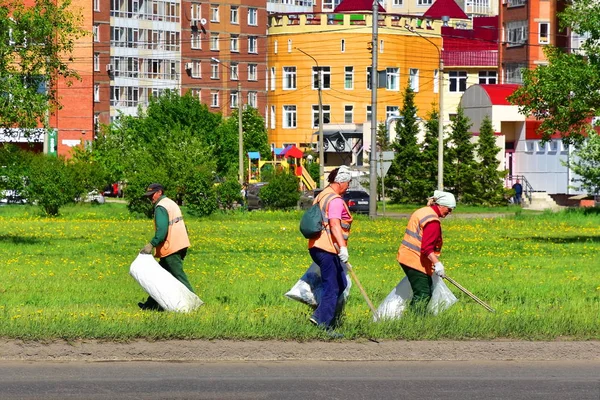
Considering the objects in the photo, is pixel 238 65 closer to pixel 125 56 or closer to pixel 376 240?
pixel 125 56

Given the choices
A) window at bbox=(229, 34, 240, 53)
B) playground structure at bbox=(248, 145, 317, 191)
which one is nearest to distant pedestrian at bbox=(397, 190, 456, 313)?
playground structure at bbox=(248, 145, 317, 191)

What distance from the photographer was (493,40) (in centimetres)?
10819

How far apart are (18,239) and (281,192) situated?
24.2m

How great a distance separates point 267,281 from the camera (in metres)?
21.9

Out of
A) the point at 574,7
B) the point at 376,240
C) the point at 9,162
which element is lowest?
the point at 376,240

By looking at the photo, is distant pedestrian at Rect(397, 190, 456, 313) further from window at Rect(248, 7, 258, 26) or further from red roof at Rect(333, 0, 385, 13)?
red roof at Rect(333, 0, 385, 13)

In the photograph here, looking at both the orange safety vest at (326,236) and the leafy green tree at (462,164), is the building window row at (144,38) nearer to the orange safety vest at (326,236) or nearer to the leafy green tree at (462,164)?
the leafy green tree at (462,164)

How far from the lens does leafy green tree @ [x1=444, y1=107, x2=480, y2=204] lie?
71375 millimetres

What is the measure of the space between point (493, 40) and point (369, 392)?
9881 centimetres

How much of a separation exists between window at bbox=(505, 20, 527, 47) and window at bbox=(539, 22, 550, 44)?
122 centimetres

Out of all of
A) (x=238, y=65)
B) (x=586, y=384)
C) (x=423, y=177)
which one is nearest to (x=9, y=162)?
(x=586, y=384)

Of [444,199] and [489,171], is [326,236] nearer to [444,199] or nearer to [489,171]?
[444,199]

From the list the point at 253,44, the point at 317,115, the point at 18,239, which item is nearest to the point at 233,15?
the point at 253,44

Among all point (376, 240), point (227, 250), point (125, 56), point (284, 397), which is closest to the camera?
point (284, 397)
